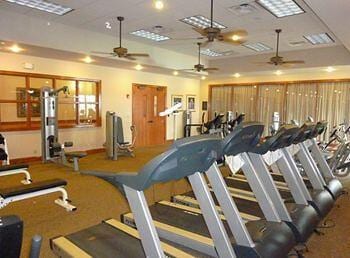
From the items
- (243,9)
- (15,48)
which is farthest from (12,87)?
(243,9)

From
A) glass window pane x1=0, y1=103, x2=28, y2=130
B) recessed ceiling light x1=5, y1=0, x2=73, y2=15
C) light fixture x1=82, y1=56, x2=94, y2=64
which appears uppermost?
recessed ceiling light x1=5, y1=0, x2=73, y2=15

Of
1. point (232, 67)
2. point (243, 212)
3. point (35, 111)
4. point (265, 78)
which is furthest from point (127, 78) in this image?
point (243, 212)

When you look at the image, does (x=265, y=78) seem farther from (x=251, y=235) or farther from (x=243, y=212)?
(x=251, y=235)

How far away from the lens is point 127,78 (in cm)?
873

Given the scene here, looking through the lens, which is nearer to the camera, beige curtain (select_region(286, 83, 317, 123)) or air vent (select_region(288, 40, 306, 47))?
air vent (select_region(288, 40, 306, 47))

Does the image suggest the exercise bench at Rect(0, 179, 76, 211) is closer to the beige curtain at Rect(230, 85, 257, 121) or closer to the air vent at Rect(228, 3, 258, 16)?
the air vent at Rect(228, 3, 258, 16)

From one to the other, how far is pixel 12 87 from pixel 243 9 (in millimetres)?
5289

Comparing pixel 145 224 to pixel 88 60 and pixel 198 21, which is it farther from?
pixel 88 60

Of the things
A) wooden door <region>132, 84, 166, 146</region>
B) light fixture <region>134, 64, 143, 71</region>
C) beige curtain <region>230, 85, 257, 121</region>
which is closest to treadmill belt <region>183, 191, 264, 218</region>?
light fixture <region>134, 64, 143, 71</region>

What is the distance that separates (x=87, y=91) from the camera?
7.75 metres

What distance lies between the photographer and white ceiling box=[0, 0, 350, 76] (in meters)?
4.84

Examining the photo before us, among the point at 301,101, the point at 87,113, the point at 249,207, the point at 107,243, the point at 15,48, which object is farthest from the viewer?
the point at 301,101

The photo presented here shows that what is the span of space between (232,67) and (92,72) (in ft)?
15.6

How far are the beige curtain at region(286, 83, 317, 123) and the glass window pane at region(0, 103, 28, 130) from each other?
26.9 feet
